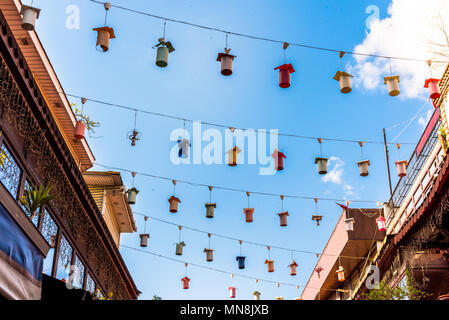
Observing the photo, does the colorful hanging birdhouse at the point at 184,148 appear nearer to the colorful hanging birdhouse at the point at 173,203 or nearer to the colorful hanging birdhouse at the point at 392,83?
the colorful hanging birdhouse at the point at 173,203

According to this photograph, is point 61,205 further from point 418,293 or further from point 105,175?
point 418,293

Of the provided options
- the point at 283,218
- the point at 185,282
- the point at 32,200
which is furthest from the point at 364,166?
the point at 185,282

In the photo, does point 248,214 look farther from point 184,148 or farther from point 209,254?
point 184,148

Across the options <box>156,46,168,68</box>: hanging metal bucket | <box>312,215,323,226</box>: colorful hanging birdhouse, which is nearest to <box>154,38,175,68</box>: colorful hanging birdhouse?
<box>156,46,168,68</box>: hanging metal bucket

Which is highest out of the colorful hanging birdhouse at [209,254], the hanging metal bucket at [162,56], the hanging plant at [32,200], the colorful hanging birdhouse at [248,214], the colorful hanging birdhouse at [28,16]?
the hanging metal bucket at [162,56]

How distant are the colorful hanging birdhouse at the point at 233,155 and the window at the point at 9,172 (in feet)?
20.5

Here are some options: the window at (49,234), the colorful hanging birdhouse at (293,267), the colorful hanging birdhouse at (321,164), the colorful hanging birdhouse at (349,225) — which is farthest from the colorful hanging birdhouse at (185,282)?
the window at (49,234)

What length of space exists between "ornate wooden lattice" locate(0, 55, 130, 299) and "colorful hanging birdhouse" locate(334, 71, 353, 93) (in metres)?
6.55

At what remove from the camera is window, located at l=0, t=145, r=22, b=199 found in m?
9.63

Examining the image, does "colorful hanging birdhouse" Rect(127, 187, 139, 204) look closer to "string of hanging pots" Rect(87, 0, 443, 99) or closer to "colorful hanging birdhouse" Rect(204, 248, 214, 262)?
"colorful hanging birdhouse" Rect(204, 248, 214, 262)

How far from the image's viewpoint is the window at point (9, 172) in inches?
379

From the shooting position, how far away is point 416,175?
16.5 meters

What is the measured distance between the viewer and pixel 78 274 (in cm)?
1516

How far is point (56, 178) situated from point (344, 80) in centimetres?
683
